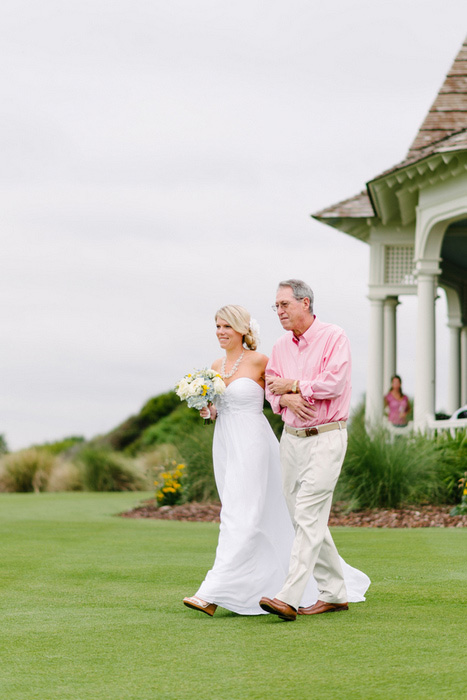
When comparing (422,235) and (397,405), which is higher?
(422,235)

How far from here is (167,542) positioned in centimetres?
1107

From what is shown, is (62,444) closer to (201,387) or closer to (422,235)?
(422,235)

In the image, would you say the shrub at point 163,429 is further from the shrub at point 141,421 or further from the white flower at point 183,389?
the white flower at point 183,389

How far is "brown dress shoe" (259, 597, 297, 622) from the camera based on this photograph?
5992mm

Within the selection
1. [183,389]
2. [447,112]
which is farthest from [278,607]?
[447,112]

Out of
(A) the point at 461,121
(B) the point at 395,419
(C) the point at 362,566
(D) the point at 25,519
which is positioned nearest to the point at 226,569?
(C) the point at 362,566

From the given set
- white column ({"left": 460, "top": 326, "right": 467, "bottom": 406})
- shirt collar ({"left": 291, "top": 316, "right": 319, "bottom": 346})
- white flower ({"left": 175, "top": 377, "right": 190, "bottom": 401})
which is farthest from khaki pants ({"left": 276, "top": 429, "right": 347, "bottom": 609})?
white column ({"left": 460, "top": 326, "right": 467, "bottom": 406})

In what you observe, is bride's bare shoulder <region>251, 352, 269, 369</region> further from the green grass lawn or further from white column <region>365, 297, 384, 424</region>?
white column <region>365, 297, 384, 424</region>

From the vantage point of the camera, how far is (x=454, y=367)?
27.4 metres

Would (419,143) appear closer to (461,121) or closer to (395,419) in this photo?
(461,121)

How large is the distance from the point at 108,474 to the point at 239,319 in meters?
17.2

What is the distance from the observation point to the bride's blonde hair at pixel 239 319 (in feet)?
22.2

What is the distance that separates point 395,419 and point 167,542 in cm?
963

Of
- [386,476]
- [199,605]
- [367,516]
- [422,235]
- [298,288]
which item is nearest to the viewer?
[199,605]
